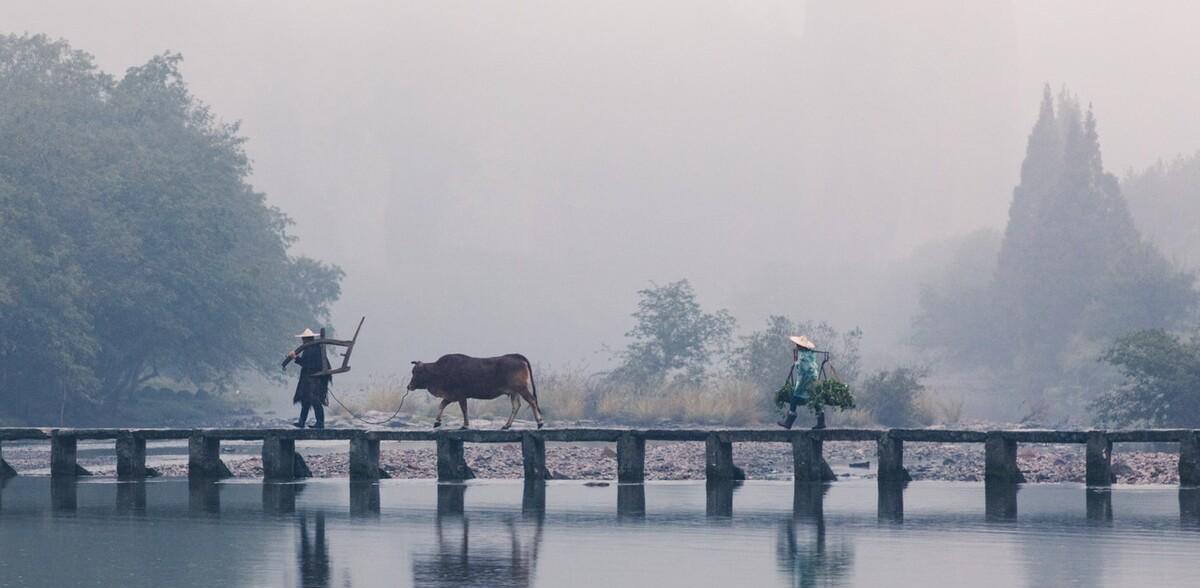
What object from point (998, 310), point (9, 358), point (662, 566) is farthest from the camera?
point (998, 310)

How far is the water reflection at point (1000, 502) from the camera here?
2433 cm

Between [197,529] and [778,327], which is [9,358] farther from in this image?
[197,529]

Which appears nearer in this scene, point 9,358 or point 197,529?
point 197,529

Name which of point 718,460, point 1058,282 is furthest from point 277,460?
point 1058,282

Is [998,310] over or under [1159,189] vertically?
under

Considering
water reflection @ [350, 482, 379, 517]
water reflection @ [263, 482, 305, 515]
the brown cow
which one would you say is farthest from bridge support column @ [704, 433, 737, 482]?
water reflection @ [263, 482, 305, 515]

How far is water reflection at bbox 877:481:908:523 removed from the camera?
2439cm

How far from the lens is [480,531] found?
22.5 m

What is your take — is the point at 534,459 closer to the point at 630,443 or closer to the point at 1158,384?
the point at 630,443

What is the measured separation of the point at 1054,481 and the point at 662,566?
14297 millimetres

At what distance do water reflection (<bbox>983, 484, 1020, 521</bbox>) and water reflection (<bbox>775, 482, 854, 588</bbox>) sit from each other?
7.85ft

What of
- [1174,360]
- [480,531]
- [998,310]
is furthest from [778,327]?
[998,310]

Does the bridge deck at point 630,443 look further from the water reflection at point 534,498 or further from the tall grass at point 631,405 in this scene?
the tall grass at point 631,405

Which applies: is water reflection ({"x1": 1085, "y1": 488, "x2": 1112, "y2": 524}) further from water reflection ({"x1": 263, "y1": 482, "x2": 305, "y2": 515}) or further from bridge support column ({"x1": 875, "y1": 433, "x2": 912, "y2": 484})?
water reflection ({"x1": 263, "y1": 482, "x2": 305, "y2": 515})
